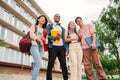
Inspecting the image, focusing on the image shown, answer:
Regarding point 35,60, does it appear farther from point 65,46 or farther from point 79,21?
point 79,21

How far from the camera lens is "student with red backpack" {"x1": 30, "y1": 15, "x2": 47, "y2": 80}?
17.4 feet

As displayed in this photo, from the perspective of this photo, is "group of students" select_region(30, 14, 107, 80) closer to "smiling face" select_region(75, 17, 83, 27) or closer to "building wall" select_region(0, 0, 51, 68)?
"smiling face" select_region(75, 17, 83, 27)

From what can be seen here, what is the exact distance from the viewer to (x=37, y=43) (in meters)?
5.64

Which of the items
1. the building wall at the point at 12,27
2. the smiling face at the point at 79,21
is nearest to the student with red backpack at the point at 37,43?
the smiling face at the point at 79,21

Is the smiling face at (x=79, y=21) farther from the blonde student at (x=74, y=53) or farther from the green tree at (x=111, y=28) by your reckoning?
the green tree at (x=111, y=28)

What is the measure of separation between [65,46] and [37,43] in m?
0.98

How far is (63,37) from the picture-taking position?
251 inches

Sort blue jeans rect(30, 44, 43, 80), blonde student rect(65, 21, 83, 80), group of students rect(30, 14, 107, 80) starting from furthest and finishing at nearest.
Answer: blonde student rect(65, 21, 83, 80), group of students rect(30, 14, 107, 80), blue jeans rect(30, 44, 43, 80)

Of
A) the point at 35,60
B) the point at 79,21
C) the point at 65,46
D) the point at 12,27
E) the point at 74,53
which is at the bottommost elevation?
the point at 35,60

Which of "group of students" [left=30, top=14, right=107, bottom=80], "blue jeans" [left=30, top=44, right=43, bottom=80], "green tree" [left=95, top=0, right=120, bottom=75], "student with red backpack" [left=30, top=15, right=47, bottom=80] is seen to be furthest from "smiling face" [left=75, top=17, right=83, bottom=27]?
"green tree" [left=95, top=0, right=120, bottom=75]

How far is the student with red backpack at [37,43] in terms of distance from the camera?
532cm

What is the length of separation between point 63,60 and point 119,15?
2435cm

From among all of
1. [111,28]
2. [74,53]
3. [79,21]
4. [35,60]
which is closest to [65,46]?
[74,53]

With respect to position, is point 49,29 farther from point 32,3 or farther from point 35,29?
point 32,3
